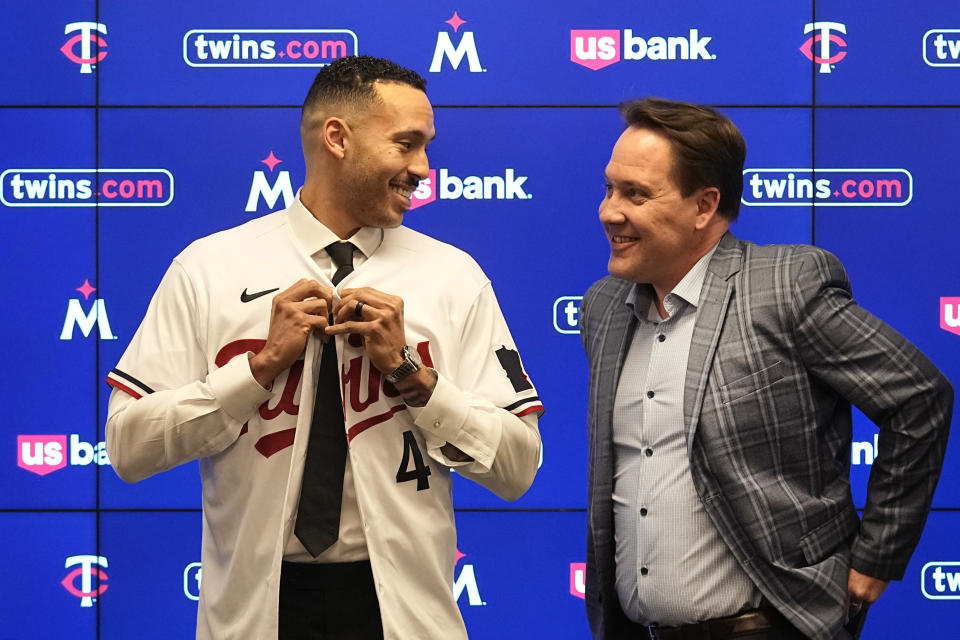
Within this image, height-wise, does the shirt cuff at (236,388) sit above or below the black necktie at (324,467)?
above

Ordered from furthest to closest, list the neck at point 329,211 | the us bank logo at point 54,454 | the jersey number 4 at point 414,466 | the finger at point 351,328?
the us bank logo at point 54,454, the neck at point 329,211, the jersey number 4 at point 414,466, the finger at point 351,328

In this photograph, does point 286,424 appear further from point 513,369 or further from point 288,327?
point 513,369

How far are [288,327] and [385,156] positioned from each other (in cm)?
36

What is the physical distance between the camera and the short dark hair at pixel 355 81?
1.91m

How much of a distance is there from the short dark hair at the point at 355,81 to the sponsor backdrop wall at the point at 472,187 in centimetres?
122

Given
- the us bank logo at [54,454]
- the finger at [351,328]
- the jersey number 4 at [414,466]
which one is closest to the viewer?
the finger at [351,328]

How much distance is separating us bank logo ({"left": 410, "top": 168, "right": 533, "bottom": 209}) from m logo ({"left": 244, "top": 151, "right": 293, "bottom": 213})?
37 centimetres

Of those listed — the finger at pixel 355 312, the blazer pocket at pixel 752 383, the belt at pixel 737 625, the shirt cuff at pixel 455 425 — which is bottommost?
the belt at pixel 737 625

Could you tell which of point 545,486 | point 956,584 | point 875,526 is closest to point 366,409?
point 875,526

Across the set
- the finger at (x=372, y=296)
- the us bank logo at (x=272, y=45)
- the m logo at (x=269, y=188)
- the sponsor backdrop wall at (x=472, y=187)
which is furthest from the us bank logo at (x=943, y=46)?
the finger at (x=372, y=296)

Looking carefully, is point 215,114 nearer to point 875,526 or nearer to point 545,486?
point 545,486

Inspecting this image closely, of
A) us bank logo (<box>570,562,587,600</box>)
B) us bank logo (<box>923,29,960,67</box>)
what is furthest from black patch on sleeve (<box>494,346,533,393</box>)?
us bank logo (<box>923,29,960,67</box>)

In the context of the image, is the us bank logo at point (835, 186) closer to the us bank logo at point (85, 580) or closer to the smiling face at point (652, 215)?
the smiling face at point (652, 215)

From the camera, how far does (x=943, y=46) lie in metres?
3.16
